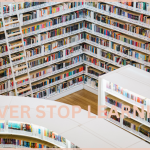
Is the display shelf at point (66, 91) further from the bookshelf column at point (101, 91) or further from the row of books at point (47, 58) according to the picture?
the bookshelf column at point (101, 91)

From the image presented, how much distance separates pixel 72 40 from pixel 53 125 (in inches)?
185

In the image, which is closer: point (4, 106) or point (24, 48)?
point (4, 106)

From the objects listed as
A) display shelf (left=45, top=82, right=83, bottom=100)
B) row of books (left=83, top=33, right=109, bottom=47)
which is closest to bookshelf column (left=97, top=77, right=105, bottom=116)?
row of books (left=83, top=33, right=109, bottom=47)

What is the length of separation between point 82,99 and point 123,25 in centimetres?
249

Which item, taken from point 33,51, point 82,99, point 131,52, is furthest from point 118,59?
point 33,51

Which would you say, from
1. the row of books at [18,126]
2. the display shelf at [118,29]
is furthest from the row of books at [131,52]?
the row of books at [18,126]

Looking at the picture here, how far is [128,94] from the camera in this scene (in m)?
7.07

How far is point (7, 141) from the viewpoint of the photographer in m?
5.66

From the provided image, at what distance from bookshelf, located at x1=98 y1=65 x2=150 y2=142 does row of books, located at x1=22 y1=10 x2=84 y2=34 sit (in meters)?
2.47

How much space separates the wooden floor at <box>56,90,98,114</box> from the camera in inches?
367

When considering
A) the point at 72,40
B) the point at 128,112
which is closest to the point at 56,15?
the point at 72,40

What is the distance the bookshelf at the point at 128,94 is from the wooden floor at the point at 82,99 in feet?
5.37

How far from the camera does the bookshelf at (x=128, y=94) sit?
680 centimetres

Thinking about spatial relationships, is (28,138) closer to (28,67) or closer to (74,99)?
(28,67)
